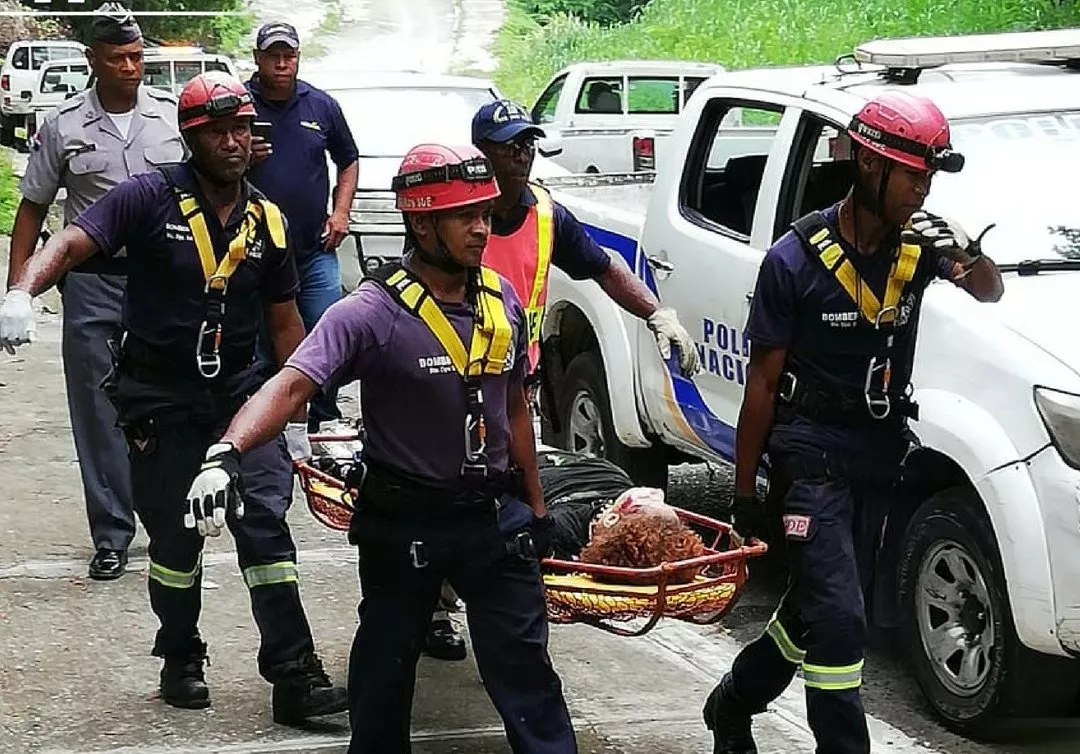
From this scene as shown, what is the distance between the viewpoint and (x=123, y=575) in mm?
6758

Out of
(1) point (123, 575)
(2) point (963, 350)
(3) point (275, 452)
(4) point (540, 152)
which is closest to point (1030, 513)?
(2) point (963, 350)

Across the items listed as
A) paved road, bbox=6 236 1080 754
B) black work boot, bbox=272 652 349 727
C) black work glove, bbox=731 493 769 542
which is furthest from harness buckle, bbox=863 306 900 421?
black work boot, bbox=272 652 349 727

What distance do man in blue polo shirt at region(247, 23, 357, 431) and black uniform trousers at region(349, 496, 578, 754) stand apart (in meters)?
3.07

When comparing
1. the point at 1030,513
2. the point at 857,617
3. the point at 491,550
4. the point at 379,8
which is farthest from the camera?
the point at 379,8

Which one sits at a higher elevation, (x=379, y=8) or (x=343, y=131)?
(x=343, y=131)

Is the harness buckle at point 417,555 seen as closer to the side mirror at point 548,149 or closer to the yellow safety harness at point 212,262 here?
the yellow safety harness at point 212,262

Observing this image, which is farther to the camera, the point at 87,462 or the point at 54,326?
the point at 54,326

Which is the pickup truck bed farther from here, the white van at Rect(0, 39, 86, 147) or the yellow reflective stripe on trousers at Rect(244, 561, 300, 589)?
the white van at Rect(0, 39, 86, 147)

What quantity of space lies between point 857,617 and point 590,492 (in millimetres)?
1130

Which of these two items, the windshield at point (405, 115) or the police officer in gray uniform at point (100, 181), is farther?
the windshield at point (405, 115)

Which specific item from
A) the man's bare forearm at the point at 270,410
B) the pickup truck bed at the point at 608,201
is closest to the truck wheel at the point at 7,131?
the pickup truck bed at the point at 608,201

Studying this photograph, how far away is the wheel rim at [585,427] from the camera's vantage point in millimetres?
7520

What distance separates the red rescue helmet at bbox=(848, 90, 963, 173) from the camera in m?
4.43

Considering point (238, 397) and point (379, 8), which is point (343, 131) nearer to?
point (238, 397)
